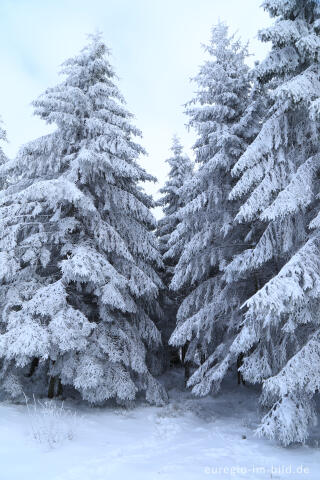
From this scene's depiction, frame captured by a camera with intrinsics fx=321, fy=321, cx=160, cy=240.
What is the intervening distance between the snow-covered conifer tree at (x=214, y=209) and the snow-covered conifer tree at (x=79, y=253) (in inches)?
59.9

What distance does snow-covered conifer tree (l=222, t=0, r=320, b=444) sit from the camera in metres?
6.15

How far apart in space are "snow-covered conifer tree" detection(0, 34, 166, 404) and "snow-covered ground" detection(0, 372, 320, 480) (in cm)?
99

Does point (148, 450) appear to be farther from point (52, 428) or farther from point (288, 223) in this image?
point (288, 223)

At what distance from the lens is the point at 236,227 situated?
468 inches

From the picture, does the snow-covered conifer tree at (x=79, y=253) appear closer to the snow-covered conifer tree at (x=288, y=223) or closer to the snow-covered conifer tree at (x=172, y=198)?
the snow-covered conifer tree at (x=288, y=223)

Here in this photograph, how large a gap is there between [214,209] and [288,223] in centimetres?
391

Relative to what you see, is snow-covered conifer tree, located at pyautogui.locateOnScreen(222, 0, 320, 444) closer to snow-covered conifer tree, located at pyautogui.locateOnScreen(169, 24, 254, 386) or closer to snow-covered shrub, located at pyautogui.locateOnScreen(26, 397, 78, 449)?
snow-covered conifer tree, located at pyautogui.locateOnScreen(169, 24, 254, 386)

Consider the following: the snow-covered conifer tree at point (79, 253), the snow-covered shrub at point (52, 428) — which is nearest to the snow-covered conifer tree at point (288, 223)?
the snow-covered conifer tree at point (79, 253)

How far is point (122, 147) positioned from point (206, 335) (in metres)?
6.86

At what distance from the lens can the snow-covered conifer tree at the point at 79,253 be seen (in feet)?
28.1

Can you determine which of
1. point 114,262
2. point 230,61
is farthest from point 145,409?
point 230,61

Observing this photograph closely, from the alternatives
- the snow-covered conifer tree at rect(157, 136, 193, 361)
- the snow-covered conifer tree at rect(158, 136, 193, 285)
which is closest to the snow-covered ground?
the snow-covered conifer tree at rect(157, 136, 193, 361)

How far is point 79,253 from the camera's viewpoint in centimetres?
912

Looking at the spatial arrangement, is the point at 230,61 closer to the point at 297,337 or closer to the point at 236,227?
the point at 236,227
